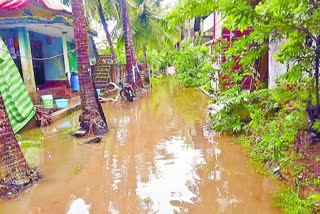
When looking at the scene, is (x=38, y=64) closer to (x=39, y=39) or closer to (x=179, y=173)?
(x=39, y=39)

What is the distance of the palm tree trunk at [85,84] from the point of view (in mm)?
7205

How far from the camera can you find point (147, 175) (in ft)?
15.9

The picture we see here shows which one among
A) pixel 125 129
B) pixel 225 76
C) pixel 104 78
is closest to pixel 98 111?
pixel 125 129

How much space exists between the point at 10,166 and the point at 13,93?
3.83 m

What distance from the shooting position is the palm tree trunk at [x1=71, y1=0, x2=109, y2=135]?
7.20 metres

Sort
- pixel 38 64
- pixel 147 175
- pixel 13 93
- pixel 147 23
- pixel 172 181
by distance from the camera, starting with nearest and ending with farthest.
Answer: pixel 172 181 → pixel 147 175 → pixel 13 93 → pixel 38 64 → pixel 147 23

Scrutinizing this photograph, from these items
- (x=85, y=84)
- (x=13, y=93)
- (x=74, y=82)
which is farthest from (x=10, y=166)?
(x=74, y=82)

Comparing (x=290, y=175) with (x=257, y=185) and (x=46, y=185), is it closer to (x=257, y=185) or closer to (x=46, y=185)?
(x=257, y=185)

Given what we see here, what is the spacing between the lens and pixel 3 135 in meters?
4.28

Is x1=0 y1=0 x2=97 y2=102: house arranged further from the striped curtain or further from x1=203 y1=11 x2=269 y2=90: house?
x1=203 y1=11 x2=269 y2=90: house

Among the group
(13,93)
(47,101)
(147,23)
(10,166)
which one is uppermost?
(147,23)

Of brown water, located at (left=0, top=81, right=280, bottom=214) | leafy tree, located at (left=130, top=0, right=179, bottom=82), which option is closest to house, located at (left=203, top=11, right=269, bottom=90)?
brown water, located at (left=0, top=81, right=280, bottom=214)

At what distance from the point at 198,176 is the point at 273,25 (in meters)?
2.59

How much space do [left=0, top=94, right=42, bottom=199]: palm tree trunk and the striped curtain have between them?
10.5 feet
